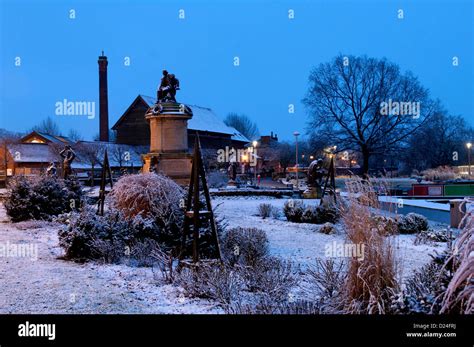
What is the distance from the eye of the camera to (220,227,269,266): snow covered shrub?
22.3 ft

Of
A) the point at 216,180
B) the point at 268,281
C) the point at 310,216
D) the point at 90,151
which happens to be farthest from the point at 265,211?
the point at 90,151

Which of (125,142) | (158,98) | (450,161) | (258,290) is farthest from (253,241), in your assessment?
(125,142)

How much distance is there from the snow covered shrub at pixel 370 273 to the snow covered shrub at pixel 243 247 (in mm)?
2134

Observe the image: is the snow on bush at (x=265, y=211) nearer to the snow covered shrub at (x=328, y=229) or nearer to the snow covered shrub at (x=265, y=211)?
the snow covered shrub at (x=265, y=211)

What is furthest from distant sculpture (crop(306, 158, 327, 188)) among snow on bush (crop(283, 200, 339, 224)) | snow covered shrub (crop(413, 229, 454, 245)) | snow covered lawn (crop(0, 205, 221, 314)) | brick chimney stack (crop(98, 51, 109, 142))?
brick chimney stack (crop(98, 51, 109, 142))

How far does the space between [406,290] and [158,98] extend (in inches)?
548

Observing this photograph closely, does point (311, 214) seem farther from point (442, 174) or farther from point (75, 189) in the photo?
point (442, 174)

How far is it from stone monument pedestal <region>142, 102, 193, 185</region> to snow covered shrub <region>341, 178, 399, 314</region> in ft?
39.9

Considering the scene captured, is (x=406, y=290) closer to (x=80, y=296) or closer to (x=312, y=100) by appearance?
(x=80, y=296)

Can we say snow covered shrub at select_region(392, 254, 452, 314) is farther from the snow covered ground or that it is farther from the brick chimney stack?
the brick chimney stack

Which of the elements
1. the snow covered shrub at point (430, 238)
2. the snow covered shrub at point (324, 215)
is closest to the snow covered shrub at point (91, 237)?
the snow covered shrub at point (430, 238)

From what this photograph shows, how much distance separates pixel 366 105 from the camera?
32.1 metres

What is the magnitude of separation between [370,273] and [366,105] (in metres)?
29.5

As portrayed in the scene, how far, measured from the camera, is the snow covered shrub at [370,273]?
4.04m
